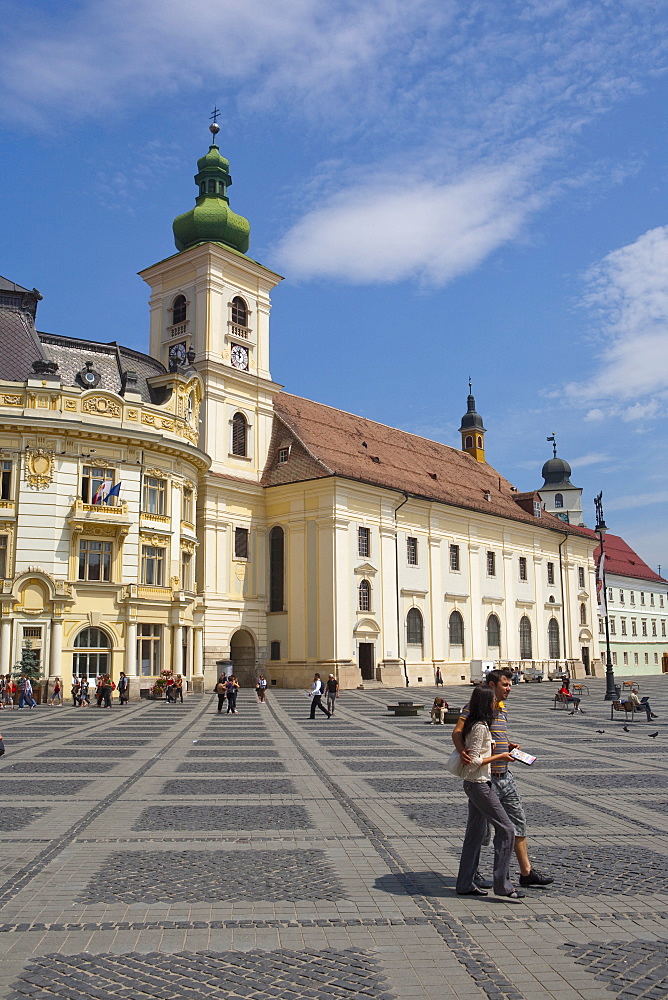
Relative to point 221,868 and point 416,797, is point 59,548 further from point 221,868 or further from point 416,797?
point 221,868

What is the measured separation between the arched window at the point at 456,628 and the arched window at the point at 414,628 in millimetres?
3681

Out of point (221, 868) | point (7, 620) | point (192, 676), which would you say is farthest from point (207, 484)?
point (221, 868)

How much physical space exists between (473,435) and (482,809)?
79.7 meters

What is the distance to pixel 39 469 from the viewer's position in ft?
129

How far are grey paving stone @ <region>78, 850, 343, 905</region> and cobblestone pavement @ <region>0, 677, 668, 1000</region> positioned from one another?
0.11 feet

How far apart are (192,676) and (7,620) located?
1118 centimetres

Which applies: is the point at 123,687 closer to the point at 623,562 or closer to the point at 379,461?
the point at 379,461

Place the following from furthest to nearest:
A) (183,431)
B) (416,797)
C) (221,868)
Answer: (183,431)
(416,797)
(221,868)

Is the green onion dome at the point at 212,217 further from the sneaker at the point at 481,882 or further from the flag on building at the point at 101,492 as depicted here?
the sneaker at the point at 481,882

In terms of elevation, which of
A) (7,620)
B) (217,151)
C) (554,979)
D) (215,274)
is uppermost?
(217,151)

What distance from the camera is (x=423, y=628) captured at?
191 ft

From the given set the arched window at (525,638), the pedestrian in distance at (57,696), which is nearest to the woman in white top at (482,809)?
the pedestrian in distance at (57,696)

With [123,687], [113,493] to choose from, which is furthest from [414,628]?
[113,493]

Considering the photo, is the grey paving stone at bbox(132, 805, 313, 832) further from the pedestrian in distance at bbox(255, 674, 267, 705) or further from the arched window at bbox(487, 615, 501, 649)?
the arched window at bbox(487, 615, 501, 649)
